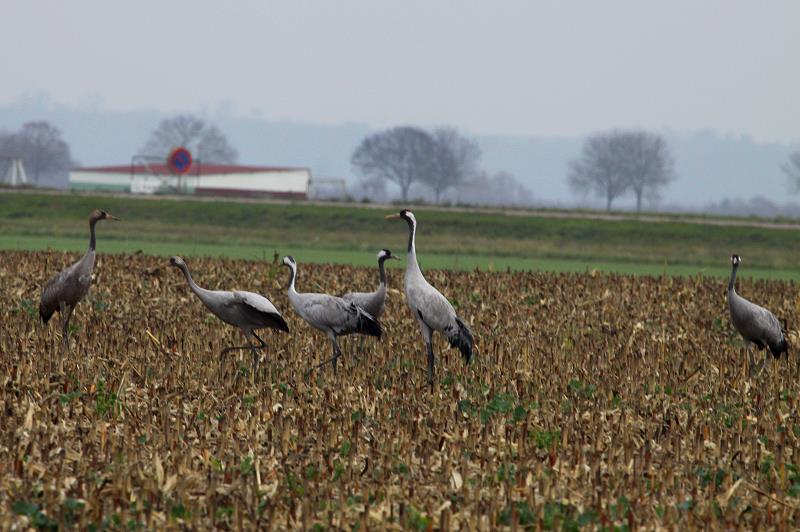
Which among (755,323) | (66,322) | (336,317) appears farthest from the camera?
(755,323)

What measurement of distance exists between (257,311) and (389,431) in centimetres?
477

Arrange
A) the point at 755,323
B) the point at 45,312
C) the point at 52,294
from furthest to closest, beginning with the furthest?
the point at 45,312 → the point at 52,294 → the point at 755,323

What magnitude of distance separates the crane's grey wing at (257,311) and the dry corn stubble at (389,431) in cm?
53

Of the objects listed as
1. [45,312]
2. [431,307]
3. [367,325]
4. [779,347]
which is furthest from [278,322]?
[779,347]

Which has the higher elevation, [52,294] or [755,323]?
[755,323]

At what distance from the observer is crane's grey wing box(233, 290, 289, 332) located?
15.8 m

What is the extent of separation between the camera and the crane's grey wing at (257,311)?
1577 cm

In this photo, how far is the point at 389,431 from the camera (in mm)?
11492

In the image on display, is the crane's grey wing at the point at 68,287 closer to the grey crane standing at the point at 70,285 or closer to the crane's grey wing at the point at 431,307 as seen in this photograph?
the grey crane standing at the point at 70,285

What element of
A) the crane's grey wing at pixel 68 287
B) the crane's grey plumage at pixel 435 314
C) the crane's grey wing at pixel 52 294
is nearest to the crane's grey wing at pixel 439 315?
the crane's grey plumage at pixel 435 314

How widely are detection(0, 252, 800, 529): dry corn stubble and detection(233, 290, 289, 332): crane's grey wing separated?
53cm

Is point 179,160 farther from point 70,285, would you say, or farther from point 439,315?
point 439,315

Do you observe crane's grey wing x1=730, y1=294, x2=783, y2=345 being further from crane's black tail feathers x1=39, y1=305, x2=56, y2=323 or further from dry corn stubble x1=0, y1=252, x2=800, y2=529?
crane's black tail feathers x1=39, y1=305, x2=56, y2=323

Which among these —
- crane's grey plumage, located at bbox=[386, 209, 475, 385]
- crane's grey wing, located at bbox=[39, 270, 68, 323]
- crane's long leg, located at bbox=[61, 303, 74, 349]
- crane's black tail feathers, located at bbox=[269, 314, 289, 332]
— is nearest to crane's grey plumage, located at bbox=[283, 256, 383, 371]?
crane's black tail feathers, located at bbox=[269, 314, 289, 332]
